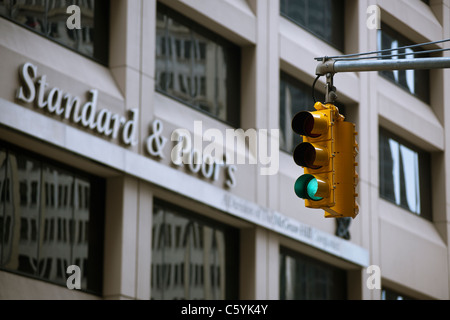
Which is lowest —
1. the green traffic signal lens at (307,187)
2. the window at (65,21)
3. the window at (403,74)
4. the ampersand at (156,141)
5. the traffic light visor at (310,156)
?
the green traffic signal lens at (307,187)

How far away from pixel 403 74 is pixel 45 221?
1865 centimetres

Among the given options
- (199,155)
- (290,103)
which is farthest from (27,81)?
(290,103)

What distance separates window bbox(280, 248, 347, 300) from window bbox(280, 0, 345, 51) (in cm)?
669

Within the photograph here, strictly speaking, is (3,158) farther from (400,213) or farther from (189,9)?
(400,213)

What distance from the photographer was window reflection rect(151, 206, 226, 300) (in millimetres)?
25141

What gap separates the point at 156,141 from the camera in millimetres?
24578

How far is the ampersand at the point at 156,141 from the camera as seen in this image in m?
24.4

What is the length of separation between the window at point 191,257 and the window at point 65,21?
383 cm

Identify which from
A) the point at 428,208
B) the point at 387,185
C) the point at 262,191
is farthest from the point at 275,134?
the point at 428,208

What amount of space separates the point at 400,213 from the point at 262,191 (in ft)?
28.4

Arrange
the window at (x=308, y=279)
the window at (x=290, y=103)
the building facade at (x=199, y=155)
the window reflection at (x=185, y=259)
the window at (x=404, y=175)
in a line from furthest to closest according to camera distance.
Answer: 1. the window at (x=404, y=175)
2. the window at (x=290, y=103)
3. the window at (x=308, y=279)
4. the window reflection at (x=185, y=259)
5. the building facade at (x=199, y=155)

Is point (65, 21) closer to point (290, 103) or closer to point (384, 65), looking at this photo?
point (290, 103)

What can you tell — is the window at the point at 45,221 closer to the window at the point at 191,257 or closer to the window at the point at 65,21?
the window at the point at 191,257

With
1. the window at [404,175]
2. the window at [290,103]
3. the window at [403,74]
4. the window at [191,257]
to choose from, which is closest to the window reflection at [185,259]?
the window at [191,257]
